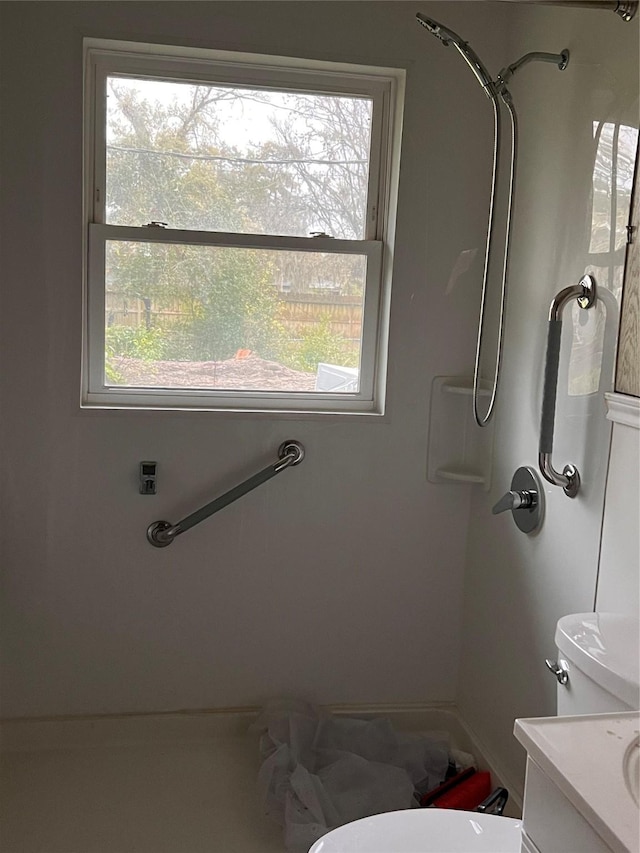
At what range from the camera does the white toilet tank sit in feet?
4.43

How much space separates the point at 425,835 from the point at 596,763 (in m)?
0.50

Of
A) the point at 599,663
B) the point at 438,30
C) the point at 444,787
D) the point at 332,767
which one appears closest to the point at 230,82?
the point at 438,30

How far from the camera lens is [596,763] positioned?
1.01 m

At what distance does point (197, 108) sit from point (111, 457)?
3.28 ft

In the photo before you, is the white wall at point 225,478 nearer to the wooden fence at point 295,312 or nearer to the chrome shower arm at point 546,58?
the wooden fence at point 295,312

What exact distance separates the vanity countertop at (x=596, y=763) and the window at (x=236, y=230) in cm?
148

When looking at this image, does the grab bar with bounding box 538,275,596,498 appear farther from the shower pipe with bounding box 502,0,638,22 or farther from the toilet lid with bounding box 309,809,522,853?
the toilet lid with bounding box 309,809,522,853

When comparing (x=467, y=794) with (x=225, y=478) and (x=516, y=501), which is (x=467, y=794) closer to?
(x=516, y=501)

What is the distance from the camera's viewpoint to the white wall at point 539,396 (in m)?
1.85

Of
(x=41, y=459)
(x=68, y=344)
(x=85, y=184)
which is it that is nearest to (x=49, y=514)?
(x=41, y=459)

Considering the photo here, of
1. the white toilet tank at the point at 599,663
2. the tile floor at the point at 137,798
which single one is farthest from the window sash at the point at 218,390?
A: the white toilet tank at the point at 599,663

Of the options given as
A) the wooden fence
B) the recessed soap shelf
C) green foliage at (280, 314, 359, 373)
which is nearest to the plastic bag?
the recessed soap shelf

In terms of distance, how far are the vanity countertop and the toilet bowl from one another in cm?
26

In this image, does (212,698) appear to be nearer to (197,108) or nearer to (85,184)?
(85,184)
